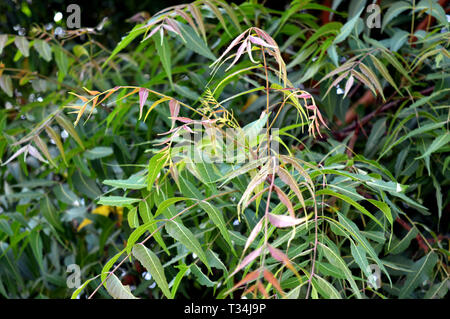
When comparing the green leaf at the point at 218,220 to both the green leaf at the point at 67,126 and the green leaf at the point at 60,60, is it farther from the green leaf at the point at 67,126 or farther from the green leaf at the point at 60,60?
the green leaf at the point at 60,60

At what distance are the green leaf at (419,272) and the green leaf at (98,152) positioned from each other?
0.52 meters

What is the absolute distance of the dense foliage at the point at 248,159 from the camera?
1.89ft

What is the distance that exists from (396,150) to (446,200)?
0.38ft

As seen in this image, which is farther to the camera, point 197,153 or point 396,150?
point 396,150

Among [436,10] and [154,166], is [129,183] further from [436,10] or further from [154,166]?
[436,10]

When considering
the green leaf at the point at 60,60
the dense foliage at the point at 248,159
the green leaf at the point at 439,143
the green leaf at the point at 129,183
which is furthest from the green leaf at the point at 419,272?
the green leaf at the point at 60,60

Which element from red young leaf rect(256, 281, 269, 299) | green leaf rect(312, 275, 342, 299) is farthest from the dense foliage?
red young leaf rect(256, 281, 269, 299)

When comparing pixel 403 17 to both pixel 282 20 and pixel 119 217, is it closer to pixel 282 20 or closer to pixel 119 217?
pixel 282 20

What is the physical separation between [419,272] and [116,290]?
1.49 feet

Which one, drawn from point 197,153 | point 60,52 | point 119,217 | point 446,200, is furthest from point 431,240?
point 60,52

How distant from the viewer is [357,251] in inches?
22.1

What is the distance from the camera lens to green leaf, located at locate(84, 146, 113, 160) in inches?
35.7

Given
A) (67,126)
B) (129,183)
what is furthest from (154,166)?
(67,126)

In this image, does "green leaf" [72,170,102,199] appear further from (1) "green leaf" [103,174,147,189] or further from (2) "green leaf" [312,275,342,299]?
(2) "green leaf" [312,275,342,299]
